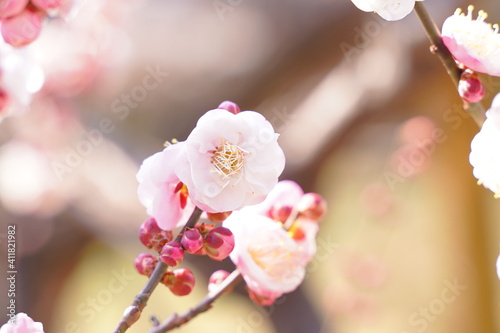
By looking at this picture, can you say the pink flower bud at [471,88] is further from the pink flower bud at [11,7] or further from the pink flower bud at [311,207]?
the pink flower bud at [11,7]

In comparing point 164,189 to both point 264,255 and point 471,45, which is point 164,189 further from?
point 471,45

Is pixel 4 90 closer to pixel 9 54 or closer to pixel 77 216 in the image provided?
pixel 9 54

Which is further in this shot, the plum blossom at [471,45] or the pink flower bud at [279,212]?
the pink flower bud at [279,212]

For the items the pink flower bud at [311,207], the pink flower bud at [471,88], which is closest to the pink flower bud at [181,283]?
the pink flower bud at [311,207]

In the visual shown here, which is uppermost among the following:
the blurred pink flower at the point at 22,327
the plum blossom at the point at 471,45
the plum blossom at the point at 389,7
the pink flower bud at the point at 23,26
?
the pink flower bud at the point at 23,26

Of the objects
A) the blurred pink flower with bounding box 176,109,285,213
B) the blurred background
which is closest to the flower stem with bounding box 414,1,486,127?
the blurred pink flower with bounding box 176,109,285,213

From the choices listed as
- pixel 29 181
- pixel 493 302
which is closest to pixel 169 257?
pixel 29 181

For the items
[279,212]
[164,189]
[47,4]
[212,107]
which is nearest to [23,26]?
[47,4]
